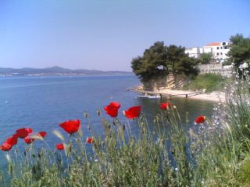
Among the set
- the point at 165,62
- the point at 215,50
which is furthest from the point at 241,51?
the point at 215,50

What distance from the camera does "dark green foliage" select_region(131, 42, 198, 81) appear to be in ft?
135

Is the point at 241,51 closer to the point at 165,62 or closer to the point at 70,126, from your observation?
the point at 165,62

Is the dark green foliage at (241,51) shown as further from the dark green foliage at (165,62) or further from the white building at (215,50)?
the white building at (215,50)

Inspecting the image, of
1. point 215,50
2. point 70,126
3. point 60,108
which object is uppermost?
point 215,50

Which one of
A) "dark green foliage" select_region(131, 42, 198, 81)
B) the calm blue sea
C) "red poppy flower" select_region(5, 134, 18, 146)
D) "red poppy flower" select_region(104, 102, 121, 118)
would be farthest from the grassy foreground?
"dark green foliage" select_region(131, 42, 198, 81)

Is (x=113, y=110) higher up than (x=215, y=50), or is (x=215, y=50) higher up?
(x=215, y=50)

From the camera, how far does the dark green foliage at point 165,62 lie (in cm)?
4116

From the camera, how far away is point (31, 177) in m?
2.82

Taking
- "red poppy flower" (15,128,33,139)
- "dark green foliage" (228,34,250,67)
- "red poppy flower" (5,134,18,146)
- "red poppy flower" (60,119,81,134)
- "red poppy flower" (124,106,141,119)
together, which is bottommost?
"red poppy flower" (5,134,18,146)

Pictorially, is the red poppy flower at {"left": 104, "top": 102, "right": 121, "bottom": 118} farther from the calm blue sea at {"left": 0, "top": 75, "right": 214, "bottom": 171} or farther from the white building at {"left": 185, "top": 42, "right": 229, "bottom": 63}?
the white building at {"left": 185, "top": 42, "right": 229, "bottom": 63}

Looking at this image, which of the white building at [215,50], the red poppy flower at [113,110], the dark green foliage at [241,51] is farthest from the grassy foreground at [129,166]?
the white building at [215,50]

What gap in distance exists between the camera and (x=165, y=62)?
140ft

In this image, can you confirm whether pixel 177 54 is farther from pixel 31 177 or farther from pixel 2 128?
pixel 31 177

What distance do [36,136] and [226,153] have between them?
2116 mm
